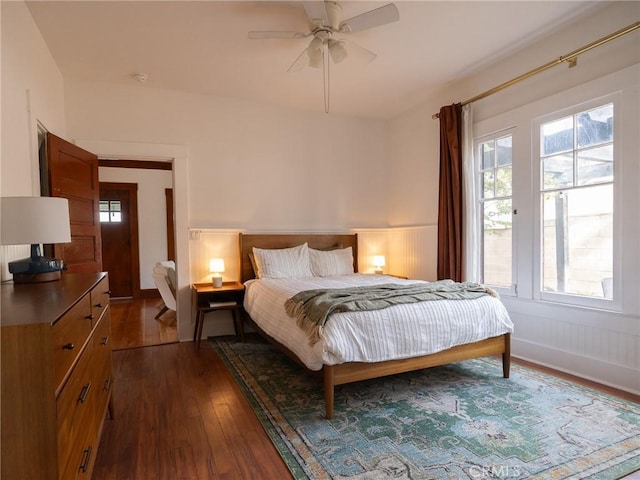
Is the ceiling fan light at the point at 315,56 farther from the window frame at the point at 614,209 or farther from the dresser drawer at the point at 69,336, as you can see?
the dresser drawer at the point at 69,336

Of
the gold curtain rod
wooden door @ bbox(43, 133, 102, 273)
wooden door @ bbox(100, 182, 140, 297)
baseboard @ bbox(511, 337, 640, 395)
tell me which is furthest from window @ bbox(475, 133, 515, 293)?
wooden door @ bbox(100, 182, 140, 297)

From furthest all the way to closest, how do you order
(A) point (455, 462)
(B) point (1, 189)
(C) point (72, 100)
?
(C) point (72, 100), (B) point (1, 189), (A) point (455, 462)

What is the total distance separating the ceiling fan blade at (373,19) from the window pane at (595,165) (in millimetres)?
1856

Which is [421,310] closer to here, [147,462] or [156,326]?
[147,462]

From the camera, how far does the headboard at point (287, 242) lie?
14.2 ft

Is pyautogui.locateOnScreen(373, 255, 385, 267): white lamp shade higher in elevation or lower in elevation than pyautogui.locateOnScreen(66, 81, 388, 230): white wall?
lower

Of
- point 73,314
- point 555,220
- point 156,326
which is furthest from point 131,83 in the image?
point 555,220

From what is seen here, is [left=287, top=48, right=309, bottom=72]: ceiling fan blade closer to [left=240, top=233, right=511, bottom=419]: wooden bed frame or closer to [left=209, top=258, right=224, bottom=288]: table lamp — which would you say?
[left=240, top=233, right=511, bottom=419]: wooden bed frame

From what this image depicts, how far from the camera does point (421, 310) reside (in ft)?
8.37

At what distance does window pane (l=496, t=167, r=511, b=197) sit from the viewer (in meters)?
3.52

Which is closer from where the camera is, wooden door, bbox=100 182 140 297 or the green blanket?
the green blanket

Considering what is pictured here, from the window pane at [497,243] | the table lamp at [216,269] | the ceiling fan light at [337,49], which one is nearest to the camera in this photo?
the ceiling fan light at [337,49]

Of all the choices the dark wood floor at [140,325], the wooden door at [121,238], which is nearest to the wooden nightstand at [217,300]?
the dark wood floor at [140,325]

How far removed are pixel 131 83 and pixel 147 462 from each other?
11.8 ft
